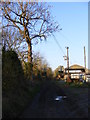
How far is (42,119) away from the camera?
10.1 metres

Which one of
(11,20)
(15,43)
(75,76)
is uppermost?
(11,20)

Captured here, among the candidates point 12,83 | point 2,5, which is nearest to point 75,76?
point 2,5

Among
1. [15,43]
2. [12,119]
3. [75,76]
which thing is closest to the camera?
[12,119]

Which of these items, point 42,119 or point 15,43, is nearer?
point 42,119

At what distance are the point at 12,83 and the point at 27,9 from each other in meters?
18.9

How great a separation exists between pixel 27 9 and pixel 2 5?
3400 mm

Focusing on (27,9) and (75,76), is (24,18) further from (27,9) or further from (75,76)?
(75,76)

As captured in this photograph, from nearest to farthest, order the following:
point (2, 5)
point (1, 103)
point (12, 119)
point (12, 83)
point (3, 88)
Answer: point (12, 119), point (1, 103), point (3, 88), point (12, 83), point (2, 5)

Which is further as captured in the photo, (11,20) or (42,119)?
(11,20)

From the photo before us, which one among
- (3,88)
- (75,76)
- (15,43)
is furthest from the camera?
(75,76)

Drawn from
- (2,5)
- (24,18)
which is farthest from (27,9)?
(2,5)

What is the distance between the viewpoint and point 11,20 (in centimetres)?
3350

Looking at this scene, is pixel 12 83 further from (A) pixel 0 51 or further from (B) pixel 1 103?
(B) pixel 1 103

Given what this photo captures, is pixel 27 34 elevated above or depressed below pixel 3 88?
above
